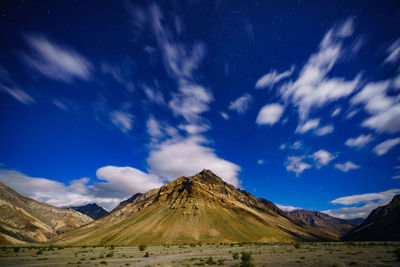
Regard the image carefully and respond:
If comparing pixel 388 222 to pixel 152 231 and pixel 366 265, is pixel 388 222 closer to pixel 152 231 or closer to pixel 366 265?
pixel 152 231

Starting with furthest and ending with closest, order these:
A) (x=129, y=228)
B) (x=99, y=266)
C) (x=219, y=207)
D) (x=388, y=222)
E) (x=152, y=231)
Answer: (x=219, y=207) < (x=388, y=222) < (x=129, y=228) < (x=152, y=231) < (x=99, y=266)

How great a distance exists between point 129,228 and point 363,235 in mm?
204623

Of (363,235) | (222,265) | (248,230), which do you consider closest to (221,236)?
(248,230)

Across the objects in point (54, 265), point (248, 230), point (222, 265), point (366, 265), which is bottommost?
point (54, 265)

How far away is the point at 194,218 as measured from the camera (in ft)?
504

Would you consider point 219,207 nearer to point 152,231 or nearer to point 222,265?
point 152,231

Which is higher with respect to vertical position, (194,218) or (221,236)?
(194,218)

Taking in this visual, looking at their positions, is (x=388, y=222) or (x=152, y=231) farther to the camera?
(x=388, y=222)

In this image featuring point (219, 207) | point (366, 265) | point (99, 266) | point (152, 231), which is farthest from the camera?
point (219, 207)

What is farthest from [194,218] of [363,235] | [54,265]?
[363,235]

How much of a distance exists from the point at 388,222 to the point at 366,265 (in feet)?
699

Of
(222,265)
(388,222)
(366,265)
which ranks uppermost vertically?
(388,222)

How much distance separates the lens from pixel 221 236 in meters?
123

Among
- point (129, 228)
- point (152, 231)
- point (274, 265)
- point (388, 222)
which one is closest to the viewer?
point (274, 265)
